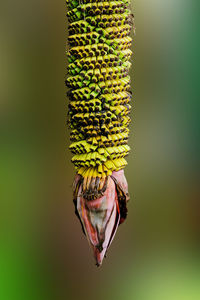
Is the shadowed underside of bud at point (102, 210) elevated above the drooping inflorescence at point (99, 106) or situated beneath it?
situated beneath

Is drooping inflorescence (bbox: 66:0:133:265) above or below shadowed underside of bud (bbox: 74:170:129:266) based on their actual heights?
above
